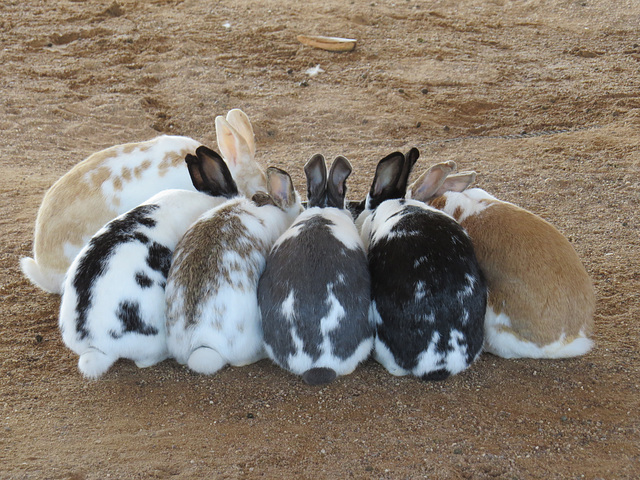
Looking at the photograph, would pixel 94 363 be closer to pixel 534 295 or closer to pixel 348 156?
pixel 534 295

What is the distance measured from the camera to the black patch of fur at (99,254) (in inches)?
141

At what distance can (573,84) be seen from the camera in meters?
7.93

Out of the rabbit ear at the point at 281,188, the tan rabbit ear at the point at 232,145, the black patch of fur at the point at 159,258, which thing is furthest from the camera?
the tan rabbit ear at the point at 232,145

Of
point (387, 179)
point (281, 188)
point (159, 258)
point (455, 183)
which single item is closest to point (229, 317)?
point (159, 258)

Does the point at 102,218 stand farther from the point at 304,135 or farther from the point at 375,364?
the point at 304,135

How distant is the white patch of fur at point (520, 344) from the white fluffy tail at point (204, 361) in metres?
1.53

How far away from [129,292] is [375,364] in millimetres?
1429

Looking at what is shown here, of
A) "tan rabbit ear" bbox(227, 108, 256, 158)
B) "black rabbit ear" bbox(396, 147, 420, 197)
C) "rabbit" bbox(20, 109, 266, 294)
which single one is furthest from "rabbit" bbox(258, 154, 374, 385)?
"tan rabbit ear" bbox(227, 108, 256, 158)

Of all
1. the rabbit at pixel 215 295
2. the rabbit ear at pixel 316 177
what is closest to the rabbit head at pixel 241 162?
the rabbit ear at pixel 316 177

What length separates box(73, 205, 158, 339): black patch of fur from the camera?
141 inches

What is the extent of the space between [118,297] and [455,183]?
2.38 metres

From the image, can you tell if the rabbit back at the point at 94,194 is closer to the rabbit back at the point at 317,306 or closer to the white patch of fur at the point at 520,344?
the rabbit back at the point at 317,306

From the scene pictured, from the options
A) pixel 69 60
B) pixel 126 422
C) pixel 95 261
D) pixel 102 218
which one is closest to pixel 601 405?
pixel 126 422

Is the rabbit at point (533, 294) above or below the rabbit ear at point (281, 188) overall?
below
